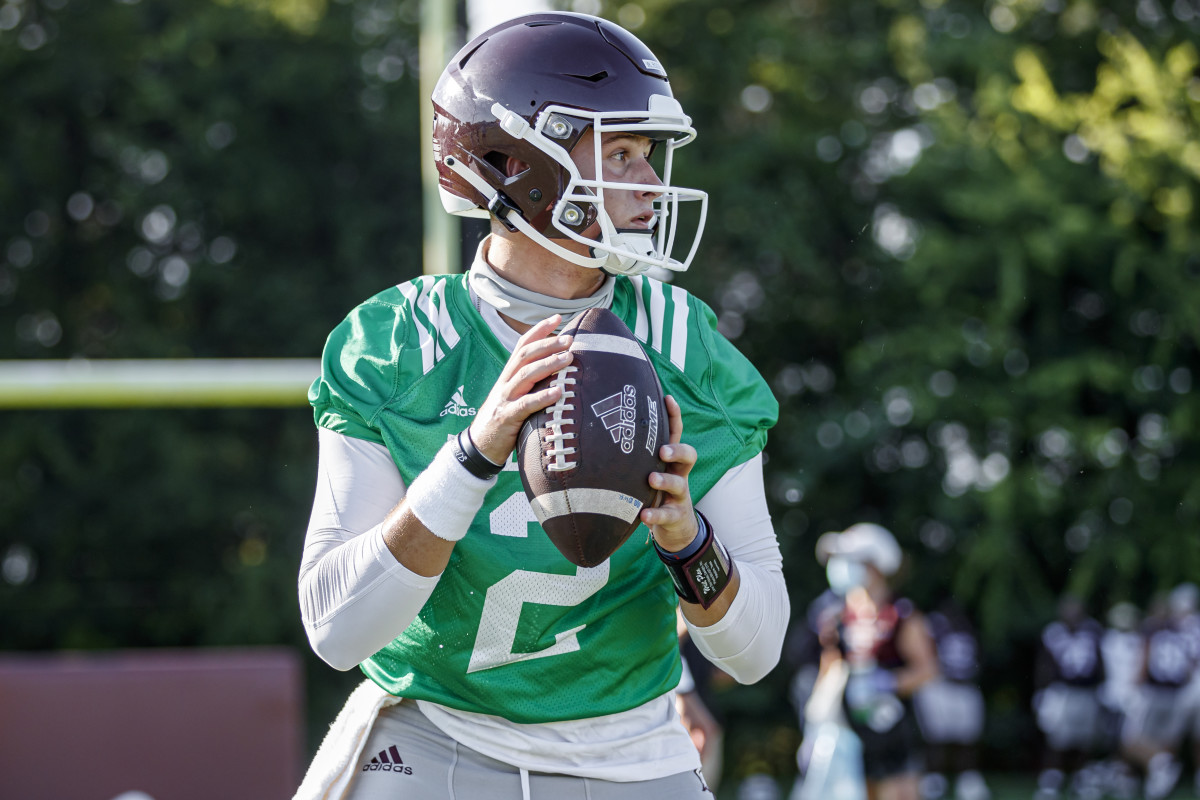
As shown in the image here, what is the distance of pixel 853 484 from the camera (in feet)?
50.0

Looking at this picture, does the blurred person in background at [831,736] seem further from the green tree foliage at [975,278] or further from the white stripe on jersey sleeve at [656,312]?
the green tree foliage at [975,278]

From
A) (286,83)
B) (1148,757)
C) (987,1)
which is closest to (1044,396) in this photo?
(1148,757)

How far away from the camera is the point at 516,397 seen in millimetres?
1810

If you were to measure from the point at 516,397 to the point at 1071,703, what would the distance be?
457 inches

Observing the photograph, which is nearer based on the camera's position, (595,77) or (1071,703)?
(595,77)

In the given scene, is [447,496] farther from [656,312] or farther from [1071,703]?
[1071,703]

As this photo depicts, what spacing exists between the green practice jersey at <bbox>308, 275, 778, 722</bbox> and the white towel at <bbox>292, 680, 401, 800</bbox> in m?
0.04

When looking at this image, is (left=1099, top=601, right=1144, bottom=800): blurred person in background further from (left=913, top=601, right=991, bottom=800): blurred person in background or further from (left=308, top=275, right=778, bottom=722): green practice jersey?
(left=308, top=275, right=778, bottom=722): green practice jersey

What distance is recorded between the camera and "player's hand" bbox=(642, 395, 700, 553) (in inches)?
72.3

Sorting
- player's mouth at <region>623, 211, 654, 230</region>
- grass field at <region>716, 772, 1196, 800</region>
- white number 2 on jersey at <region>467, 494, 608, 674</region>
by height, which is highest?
player's mouth at <region>623, 211, 654, 230</region>

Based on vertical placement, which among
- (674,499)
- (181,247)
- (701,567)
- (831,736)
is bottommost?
(181,247)

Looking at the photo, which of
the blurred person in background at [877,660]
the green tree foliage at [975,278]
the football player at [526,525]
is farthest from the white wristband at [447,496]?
the green tree foliage at [975,278]

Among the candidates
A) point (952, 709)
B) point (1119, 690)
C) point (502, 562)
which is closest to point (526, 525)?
point (502, 562)

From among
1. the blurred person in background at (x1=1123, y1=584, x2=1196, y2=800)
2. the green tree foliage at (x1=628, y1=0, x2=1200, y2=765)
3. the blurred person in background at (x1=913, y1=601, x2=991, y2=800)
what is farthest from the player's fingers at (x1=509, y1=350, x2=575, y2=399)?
the green tree foliage at (x1=628, y1=0, x2=1200, y2=765)
